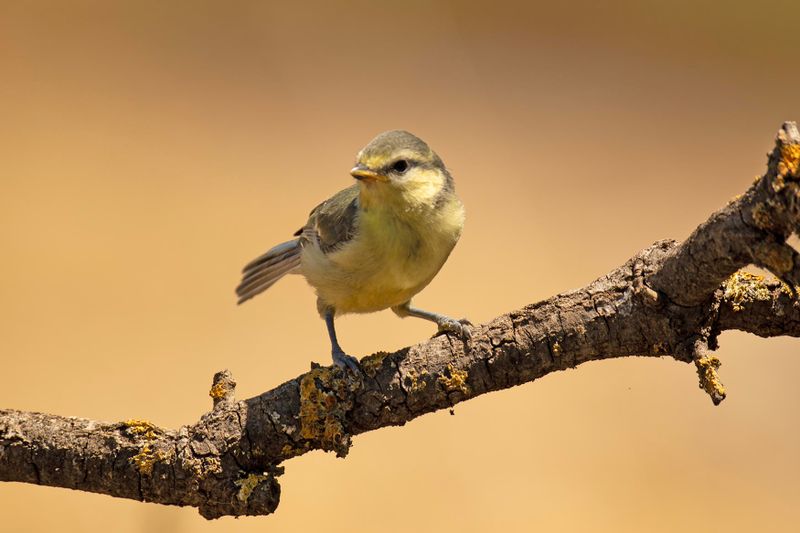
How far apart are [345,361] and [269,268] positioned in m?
1.54

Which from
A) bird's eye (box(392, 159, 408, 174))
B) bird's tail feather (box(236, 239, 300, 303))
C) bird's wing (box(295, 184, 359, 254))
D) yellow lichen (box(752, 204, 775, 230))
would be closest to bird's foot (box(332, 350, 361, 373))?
bird's wing (box(295, 184, 359, 254))

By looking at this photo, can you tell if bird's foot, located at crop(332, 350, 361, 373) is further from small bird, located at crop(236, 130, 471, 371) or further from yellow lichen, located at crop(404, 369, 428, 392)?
yellow lichen, located at crop(404, 369, 428, 392)

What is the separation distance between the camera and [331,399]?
10.1 ft

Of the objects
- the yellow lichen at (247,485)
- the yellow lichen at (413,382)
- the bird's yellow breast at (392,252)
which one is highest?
the bird's yellow breast at (392,252)

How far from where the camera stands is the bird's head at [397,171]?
11.5ft

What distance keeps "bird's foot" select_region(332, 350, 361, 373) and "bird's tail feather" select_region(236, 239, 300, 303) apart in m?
1.18

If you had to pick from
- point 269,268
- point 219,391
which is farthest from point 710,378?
point 269,268

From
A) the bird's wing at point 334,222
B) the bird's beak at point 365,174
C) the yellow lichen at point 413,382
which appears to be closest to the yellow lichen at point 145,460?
the yellow lichen at point 413,382

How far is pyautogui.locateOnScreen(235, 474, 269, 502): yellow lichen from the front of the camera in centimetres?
304

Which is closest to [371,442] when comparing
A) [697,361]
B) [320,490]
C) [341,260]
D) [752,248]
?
[320,490]

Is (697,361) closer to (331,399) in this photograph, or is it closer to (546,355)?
(546,355)

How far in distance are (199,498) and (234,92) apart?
5688 mm

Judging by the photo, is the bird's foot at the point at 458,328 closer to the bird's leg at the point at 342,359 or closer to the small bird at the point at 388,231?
the small bird at the point at 388,231

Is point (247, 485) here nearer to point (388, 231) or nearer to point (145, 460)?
point (145, 460)
